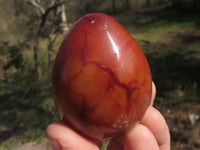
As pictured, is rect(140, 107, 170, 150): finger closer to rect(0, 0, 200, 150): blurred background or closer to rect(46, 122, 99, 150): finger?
rect(46, 122, 99, 150): finger

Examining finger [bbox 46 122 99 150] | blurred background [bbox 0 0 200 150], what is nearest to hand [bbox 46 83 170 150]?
finger [bbox 46 122 99 150]

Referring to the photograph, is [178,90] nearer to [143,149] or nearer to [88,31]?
[143,149]

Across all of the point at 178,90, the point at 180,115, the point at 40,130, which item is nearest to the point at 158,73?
the point at 178,90

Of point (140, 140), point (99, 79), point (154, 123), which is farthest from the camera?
point (154, 123)

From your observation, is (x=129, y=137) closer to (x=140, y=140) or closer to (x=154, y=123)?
(x=140, y=140)

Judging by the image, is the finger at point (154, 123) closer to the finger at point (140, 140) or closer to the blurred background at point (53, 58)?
the finger at point (140, 140)

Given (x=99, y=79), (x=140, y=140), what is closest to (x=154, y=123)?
(x=140, y=140)
